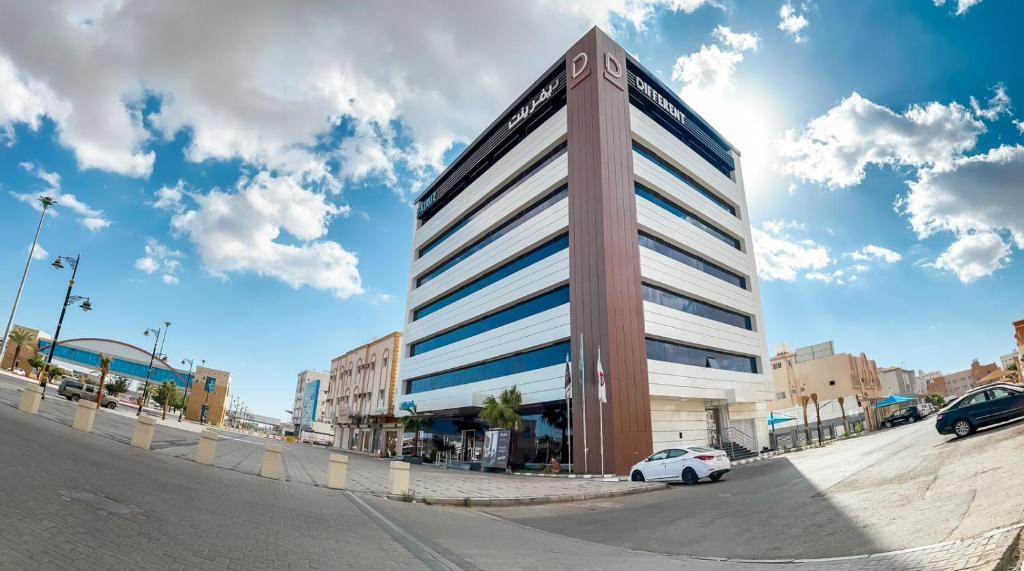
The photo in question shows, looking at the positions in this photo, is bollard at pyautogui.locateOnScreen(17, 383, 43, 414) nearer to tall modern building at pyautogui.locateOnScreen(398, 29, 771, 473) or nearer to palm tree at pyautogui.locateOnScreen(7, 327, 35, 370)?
tall modern building at pyautogui.locateOnScreen(398, 29, 771, 473)

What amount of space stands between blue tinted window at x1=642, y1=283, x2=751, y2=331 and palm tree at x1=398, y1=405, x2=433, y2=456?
2200cm

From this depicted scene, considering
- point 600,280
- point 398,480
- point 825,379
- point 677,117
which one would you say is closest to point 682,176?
point 677,117

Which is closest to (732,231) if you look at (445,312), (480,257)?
(480,257)

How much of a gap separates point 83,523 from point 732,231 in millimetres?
41654

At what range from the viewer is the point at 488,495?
15.6 metres


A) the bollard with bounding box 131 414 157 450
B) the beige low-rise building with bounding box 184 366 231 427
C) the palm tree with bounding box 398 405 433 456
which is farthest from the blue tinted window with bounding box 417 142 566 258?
the beige low-rise building with bounding box 184 366 231 427

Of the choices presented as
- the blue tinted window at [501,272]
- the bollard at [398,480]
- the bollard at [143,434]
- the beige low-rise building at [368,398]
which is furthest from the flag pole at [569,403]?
the beige low-rise building at [368,398]

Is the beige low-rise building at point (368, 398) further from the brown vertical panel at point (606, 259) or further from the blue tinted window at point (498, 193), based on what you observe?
the brown vertical panel at point (606, 259)

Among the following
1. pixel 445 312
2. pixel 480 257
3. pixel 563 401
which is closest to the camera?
pixel 563 401

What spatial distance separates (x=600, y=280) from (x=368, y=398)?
42.1m

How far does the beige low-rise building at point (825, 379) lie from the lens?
60.1 m

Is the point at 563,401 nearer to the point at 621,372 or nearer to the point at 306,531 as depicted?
the point at 621,372

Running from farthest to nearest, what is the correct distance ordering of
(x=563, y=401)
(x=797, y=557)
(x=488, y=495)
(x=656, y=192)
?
(x=656, y=192)
(x=563, y=401)
(x=488, y=495)
(x=797, y=557)

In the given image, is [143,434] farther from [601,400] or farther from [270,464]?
[601,400]
